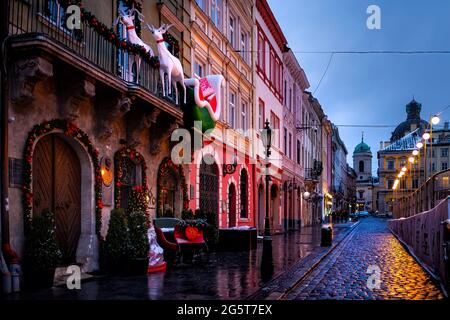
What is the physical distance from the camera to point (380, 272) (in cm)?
1312

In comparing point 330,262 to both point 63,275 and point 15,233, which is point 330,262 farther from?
point 15,233

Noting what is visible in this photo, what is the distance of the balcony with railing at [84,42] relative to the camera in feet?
31.8

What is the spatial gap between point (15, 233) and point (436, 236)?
312 inches

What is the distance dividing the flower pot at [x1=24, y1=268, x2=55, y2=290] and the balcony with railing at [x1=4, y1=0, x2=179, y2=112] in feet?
12.1

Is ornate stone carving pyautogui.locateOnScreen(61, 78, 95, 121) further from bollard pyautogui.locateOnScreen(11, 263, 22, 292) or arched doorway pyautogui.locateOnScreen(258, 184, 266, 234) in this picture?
arched doorway pyautogui.locateOnScreen(258, 184, 266, 234)

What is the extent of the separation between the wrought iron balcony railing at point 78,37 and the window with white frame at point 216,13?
765 centimetres

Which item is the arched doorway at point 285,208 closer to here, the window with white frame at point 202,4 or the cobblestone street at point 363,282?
the window with white frame at point 202,4

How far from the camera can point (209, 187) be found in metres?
21.4

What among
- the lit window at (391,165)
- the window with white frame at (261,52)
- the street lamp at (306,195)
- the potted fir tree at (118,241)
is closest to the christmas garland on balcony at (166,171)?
the potted fir tree at (118,241)

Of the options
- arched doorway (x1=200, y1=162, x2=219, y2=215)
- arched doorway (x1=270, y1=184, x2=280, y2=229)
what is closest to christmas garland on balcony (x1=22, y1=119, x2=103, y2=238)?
arched doorway (x1=200, y1=162, x2=219, y2=215)

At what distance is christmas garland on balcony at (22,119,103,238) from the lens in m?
10.0

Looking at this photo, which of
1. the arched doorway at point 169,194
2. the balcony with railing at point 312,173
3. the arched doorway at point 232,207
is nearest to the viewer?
the arched doorway at point 169,194

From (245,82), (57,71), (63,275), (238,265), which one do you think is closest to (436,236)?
(238,265)

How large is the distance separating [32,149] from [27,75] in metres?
1.38
